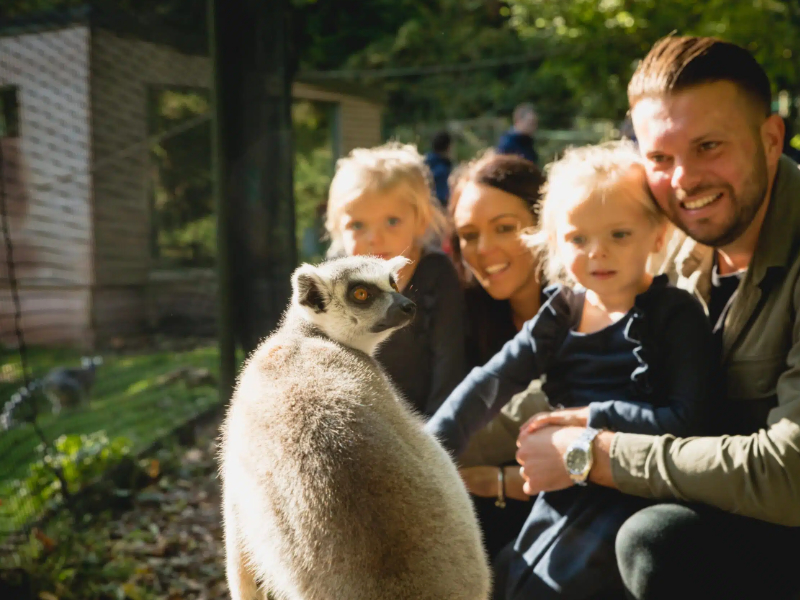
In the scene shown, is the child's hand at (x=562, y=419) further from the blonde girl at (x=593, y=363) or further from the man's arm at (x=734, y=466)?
the man's arm at (x=734, y=466)

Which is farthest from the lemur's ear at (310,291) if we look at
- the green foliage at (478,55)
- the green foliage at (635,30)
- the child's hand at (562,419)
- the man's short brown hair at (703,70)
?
the green foliage at (478,55)

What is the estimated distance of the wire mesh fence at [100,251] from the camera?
12.8 feet

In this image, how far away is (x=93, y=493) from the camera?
4.10 metres

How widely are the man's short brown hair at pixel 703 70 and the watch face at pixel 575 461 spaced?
98 centimetres

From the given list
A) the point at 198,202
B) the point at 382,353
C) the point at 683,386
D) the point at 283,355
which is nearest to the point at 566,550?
the point at 683,386

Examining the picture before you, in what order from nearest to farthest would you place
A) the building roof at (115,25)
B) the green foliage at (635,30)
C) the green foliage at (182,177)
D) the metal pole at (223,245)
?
the metal pole at (223,245)
the building roof at (115,25)
the green foliage at (182,177)
the green foliage at (635,30)

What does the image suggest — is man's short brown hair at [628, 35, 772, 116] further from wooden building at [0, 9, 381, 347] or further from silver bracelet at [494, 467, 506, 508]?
wooden building at [0, 9, 381, 347]

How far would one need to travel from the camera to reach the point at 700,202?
2020mm

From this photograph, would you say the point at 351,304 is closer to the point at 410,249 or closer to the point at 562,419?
the point at 562,419

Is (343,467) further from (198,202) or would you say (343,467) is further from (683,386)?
(198,202)

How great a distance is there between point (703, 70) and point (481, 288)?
1.04m

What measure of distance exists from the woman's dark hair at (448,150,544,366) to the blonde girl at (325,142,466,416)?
0.18 meters

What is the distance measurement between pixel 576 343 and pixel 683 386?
305mm

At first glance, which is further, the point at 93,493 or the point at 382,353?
the point at 93,493
